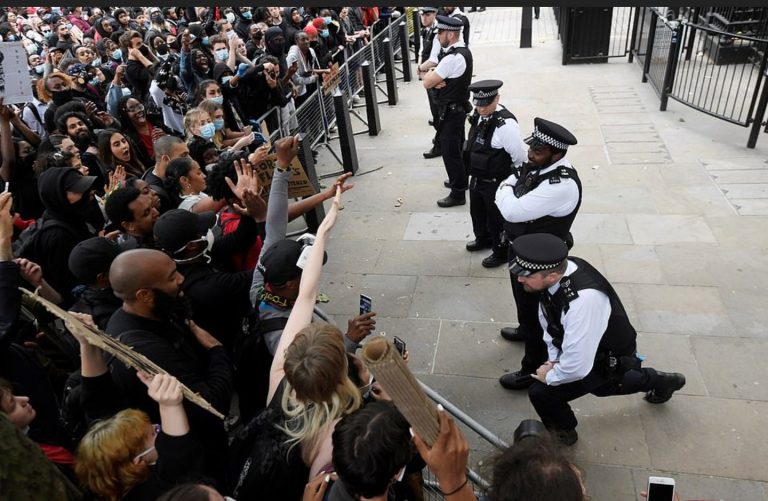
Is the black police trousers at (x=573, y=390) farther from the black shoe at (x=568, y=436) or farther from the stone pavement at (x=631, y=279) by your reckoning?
the stone pavement at (x=631, y=279)

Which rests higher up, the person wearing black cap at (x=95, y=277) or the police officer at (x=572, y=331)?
the person wearing black cap at (x=95, y=277)

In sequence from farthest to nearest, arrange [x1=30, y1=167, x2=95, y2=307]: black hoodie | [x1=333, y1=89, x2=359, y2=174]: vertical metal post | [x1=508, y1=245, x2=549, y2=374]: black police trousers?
[x1=333, y1=89, x2=359, y2=174]: vertical metal post → [x1=508, y1=245, x2=549, y2=374]: black police trousers → [x1=30, y1=167, x2=95, y2=307]: black hoodie

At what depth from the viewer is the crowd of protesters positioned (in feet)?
6.11

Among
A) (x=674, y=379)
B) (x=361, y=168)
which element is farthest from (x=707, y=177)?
(x=361, y=168)

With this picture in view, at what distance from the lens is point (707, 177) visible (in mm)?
6898

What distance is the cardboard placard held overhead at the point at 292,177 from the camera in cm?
473

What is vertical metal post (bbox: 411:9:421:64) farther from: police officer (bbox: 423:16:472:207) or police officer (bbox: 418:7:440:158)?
police officer (bbox: 423:16:472:207)

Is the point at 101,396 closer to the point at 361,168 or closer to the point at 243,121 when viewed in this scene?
the point at 243,121

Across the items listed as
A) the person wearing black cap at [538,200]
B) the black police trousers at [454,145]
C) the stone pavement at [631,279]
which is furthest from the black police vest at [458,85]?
the person wearing black cap at [538,200]

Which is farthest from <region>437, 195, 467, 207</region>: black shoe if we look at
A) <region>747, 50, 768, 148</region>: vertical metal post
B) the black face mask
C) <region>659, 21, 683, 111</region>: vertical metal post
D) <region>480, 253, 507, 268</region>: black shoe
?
the black face mask

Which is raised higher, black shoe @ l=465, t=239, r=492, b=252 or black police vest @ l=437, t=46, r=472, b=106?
black police vest @ l=437, t=46, r=472, b=106

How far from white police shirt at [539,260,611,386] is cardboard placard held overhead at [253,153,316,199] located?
2664 mm

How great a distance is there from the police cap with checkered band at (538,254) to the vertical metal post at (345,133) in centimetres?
474

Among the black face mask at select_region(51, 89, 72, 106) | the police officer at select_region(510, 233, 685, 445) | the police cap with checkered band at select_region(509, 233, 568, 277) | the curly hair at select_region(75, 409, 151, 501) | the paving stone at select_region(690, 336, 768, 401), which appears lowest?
the paving stone at select_region(690, 336, 768, 401)
